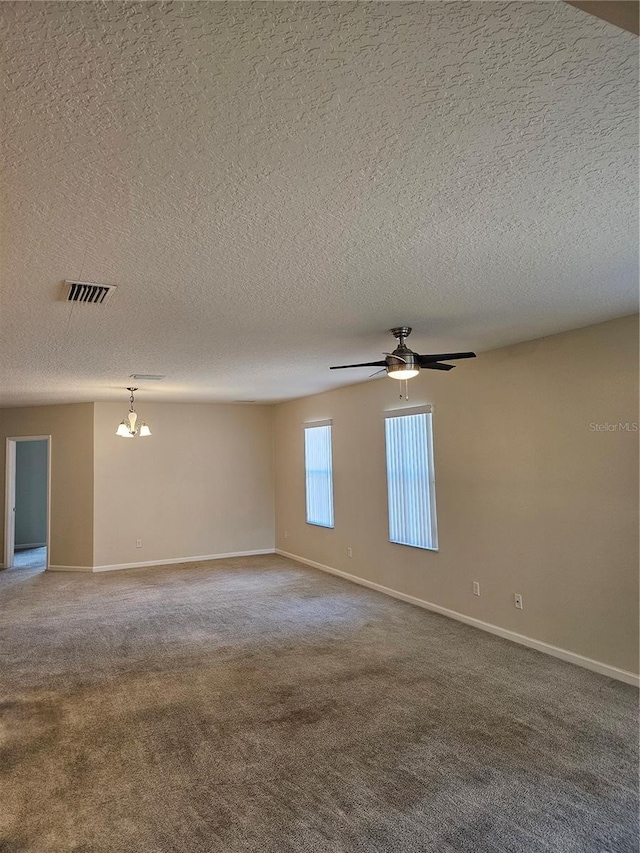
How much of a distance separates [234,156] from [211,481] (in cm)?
746

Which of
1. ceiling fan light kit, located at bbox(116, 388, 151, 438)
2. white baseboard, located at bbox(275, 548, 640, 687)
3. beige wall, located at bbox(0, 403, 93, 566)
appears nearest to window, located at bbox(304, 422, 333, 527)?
white baseboard, located at bbox(275, 548, 640, 687)

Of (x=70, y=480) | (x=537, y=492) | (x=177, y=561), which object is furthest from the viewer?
(x=177, y=561)

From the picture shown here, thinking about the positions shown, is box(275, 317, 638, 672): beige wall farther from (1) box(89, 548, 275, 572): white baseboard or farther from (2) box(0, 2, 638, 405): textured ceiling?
(1) box(89, 548, 275, 572): white baseboard

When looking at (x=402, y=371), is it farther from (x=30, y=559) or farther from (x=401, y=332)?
(x=30, y=559)

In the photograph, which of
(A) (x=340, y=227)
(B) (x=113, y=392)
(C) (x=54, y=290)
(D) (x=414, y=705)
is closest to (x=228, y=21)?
(A) (x=340, y=227)

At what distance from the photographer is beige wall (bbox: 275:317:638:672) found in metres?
3.79

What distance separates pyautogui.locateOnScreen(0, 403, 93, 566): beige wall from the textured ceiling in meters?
4.86

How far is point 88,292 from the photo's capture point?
2.89m

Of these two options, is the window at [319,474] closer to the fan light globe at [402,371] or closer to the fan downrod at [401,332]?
the fan downrod at [401,332]

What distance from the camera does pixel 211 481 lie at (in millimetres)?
8742

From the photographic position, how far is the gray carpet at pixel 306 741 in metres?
2.30

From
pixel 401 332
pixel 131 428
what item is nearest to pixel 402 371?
pixel 401 332

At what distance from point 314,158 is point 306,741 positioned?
9.75 feet

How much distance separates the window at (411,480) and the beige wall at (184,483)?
3468mm
